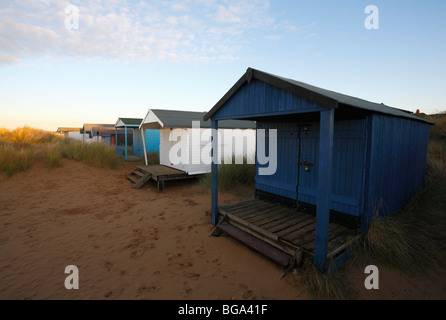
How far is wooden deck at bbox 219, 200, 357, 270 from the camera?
145 inches

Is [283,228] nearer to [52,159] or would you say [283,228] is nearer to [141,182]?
[141,182]

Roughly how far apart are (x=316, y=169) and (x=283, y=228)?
1.55 m

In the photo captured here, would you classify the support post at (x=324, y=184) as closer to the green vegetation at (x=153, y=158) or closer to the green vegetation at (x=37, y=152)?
the green vegetation at (x=37, y=152)

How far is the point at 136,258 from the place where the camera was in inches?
162

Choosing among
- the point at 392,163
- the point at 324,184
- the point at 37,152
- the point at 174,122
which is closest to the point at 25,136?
Answer: the point at 37,152

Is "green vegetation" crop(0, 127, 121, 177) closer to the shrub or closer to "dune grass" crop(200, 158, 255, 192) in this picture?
the shrub

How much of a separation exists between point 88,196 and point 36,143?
28.5ft

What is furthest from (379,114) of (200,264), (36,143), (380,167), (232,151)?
(36,143)

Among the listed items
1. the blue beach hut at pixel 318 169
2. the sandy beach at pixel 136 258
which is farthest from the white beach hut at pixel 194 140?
the blue beach hut at pixel 318 169

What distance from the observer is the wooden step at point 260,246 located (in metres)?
3.58

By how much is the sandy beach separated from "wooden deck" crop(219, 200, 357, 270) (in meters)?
0.35

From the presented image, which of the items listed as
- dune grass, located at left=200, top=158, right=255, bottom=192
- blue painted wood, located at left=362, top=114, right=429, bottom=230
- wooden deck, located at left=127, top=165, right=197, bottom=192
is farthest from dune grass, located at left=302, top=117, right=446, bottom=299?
wooden deck, located at left=127, top=165, right=197, bottom=192

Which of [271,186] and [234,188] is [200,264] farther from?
[234,188]

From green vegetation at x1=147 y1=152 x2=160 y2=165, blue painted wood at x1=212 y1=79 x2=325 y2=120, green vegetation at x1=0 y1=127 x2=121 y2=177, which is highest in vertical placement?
blue painted wood at x1=212 y1=79 x2=325 y2=120
